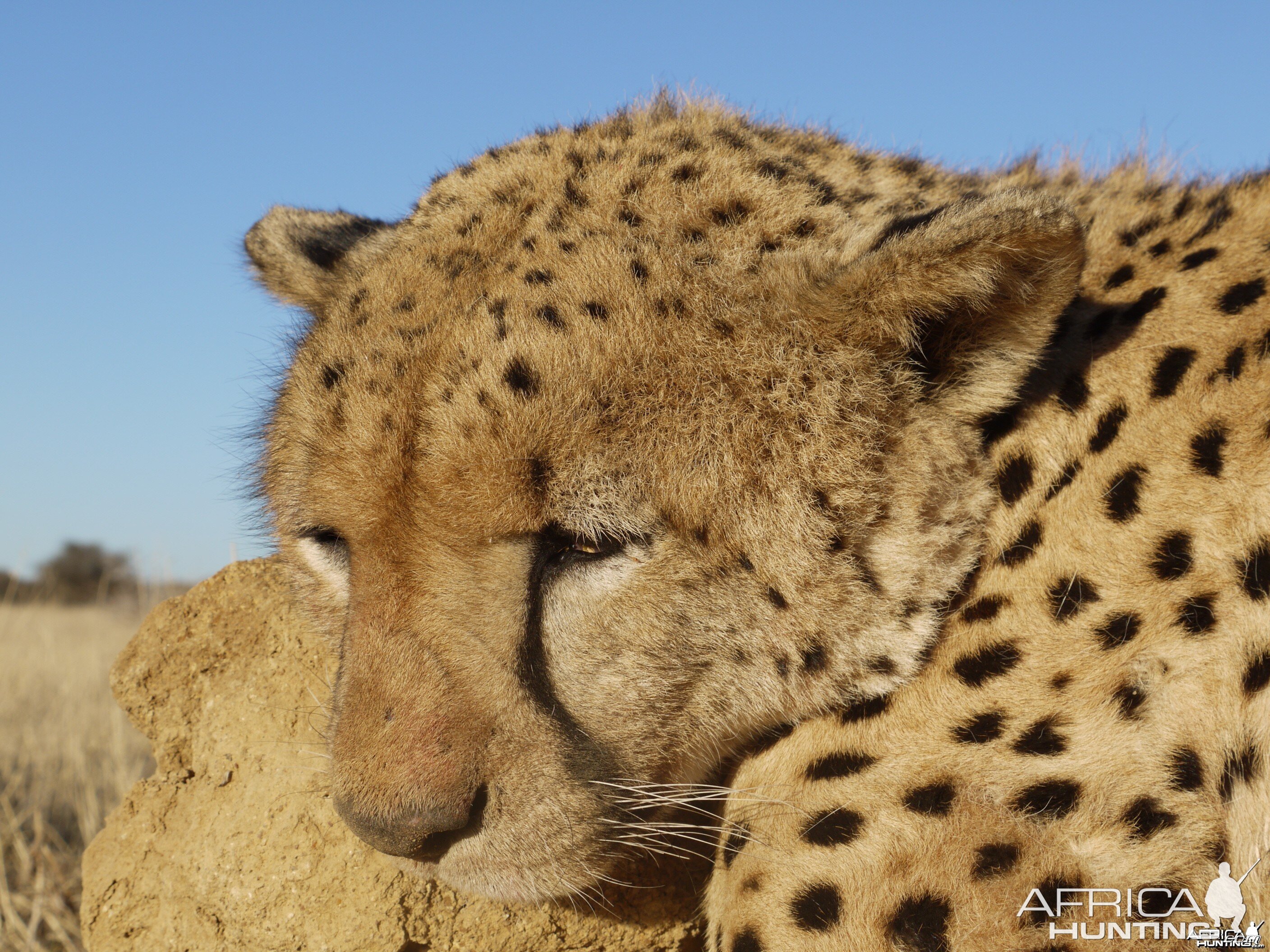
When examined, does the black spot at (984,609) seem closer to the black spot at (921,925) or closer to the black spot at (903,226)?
the black spot at (921,925)

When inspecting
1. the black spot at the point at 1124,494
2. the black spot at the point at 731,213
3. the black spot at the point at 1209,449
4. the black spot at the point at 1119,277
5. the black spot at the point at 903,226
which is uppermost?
the black spot at the point at 731,213

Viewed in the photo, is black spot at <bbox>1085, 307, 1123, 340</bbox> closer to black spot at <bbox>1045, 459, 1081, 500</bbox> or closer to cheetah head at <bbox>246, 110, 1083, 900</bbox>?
cheetah head at <bbox>246, 110, 1083, 900</bbox>

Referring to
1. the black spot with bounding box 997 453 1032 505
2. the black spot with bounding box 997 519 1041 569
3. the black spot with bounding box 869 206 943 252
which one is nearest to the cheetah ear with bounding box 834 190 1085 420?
the black spot with bounding box 869 206 943 252

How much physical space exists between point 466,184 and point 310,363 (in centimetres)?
62

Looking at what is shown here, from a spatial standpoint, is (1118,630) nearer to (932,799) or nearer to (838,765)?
(932,799)

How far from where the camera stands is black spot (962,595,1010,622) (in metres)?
2.12

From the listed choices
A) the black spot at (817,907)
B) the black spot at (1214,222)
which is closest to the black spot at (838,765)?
the black spot at (817,907)

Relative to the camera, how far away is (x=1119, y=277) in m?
2.33

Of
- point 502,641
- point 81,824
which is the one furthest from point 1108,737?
point 81,824

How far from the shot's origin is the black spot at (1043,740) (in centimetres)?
195

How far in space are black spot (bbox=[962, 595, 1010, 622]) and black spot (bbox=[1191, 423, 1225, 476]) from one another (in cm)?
45

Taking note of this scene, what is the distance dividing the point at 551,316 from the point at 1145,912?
158cm

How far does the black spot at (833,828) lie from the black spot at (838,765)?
0.08 metres

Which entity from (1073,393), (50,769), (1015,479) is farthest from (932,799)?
(50,769)
